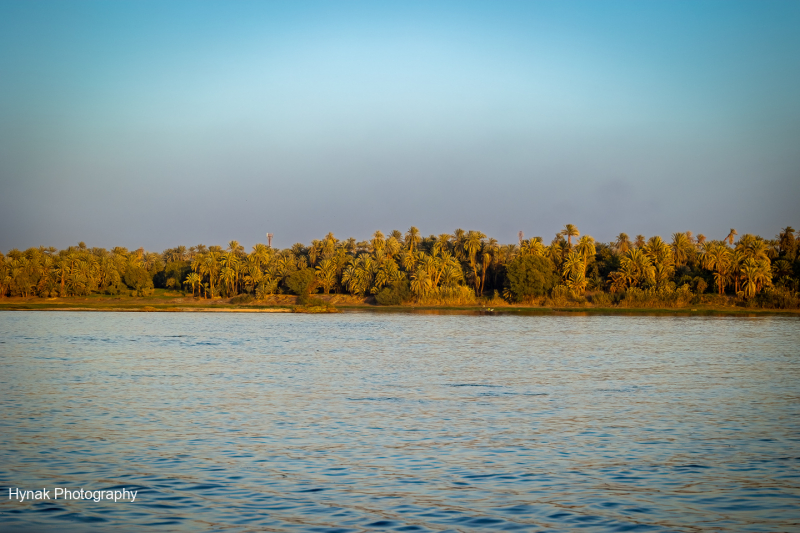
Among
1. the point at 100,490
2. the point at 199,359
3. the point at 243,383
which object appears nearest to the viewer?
the point at 100,490

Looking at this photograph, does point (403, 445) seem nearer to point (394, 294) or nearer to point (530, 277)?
point (530, 277)

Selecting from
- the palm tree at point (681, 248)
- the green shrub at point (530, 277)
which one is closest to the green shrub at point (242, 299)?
the green shrub at point (530, 277)

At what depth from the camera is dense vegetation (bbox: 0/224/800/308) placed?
132 meters

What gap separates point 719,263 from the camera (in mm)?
132125

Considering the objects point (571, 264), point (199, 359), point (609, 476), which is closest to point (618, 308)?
point (571, 264)

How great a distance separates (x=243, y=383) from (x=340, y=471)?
16.0 m

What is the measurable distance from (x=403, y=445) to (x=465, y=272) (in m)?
Answer: 138

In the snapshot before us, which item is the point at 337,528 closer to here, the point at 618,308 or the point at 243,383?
the point at 243,383

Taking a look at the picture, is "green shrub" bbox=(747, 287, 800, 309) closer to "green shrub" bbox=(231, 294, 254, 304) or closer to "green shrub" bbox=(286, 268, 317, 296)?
"green shrub" bbox=(286, 268, 317, 296)

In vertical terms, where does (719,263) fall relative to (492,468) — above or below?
above

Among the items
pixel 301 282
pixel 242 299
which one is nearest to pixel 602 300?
pixel 301 282

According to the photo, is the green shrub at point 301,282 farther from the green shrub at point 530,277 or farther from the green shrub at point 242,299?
the green shrub at point 530,277

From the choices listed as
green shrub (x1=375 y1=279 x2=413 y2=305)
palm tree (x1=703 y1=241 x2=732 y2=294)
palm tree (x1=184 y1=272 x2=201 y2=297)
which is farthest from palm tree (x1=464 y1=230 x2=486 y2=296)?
palm tree (x1=184 y1=272 x2=201 y2=297)

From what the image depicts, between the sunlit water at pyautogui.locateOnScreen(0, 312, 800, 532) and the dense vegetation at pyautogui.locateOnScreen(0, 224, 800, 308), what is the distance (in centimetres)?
10062
